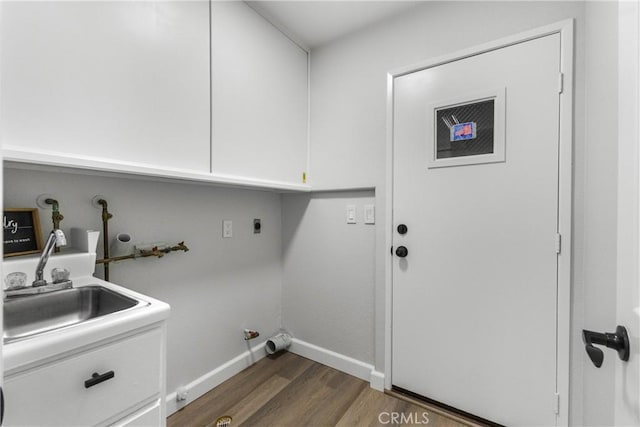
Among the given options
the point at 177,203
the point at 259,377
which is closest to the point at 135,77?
the point at 177,203

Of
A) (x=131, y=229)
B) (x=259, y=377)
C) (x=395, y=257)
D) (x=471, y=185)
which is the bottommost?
(x=259, y=377)

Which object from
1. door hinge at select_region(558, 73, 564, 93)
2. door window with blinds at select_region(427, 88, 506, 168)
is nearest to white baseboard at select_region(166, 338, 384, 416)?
door window with blinds at select_region(427, 88, 506, 168)

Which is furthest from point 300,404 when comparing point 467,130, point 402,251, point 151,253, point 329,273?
point 467,130

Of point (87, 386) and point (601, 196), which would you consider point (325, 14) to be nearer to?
point (601, 196)

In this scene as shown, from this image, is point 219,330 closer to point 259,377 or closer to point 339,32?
point 259,377

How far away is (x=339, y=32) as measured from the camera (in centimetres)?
210

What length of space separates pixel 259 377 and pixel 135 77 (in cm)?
192

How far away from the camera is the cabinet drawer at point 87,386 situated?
2.49 feet

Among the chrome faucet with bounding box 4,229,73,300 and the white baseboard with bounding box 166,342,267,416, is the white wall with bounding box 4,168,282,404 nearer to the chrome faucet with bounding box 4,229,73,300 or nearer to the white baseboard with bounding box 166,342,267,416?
the white baseboard with bounding box 166,342,267,416

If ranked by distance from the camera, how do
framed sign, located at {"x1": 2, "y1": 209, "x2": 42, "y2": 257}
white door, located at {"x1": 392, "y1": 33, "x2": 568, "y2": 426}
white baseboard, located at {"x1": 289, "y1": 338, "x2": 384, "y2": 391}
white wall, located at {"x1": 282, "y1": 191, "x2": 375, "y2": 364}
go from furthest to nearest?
white wall, located at {"x1": 282, "y1": 191, "x2": 375, "y2": 364}, white baseboard, located at {"x1": 289, "y1": 338, "x2": 384, "y2": 391}, white door, located at {"x1": 392, "y1": 33, "x2": 568, "y2": 426}, framed sign, located at {"x1": 2, "y1": 209, "x2": 42, "y2": 257}

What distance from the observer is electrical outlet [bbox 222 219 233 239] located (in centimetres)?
198

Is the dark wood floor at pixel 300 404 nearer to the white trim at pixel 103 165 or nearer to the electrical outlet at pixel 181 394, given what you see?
the electrical outlet at pixel 181 394

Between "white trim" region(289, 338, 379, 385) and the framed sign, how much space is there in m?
1.78

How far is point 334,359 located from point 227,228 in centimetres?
124
